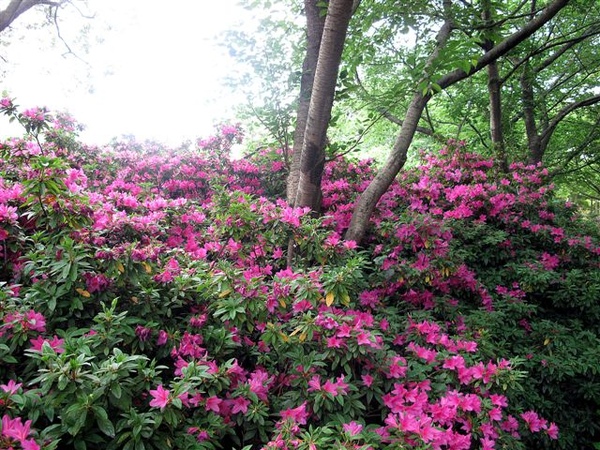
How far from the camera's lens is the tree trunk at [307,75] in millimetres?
3422

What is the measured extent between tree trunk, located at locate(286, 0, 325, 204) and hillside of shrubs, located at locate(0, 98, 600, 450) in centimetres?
57

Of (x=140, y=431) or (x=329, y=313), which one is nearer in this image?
(x=140, y=431)

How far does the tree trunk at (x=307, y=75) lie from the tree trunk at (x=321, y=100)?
34cm

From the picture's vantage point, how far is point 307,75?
354 cm

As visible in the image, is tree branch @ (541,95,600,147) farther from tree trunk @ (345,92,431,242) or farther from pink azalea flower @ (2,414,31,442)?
pink azalea flower @ (2,414,31,442)

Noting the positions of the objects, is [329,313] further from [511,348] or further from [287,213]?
[511,348]

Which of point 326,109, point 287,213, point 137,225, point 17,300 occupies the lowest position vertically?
point 17,300

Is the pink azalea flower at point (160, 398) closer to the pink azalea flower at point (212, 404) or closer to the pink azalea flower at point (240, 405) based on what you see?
the pink azalea flower at point (212, 404)

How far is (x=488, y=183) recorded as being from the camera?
438 centimetres

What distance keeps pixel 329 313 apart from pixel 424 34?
3.60m

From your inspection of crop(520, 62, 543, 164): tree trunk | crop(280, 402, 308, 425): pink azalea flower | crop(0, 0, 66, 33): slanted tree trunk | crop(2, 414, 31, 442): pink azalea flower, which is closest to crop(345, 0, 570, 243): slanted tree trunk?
crop(280, 402, 308, 425): pink azalea flower

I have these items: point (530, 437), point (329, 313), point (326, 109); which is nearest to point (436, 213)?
point (326, 109)

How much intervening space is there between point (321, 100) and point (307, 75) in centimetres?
83

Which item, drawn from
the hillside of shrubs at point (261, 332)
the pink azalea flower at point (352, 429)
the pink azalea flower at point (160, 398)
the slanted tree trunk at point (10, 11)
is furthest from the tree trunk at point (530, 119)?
the slanted tree trunk at point (10, 11)
